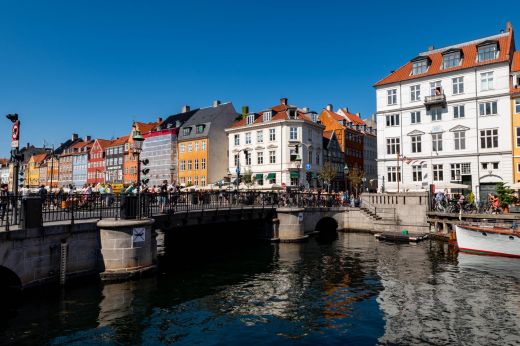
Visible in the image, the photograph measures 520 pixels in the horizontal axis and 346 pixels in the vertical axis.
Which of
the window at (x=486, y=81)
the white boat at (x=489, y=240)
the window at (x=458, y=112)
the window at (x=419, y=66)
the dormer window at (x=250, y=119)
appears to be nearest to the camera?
the white boat at (x=489, y=240)

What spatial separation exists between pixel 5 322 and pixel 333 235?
28.9m

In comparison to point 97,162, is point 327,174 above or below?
below

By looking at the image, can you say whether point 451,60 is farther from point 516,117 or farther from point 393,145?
point 393,145

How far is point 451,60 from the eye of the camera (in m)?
43.8

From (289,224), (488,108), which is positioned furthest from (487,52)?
(289,224)

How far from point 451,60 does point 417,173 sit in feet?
44.4

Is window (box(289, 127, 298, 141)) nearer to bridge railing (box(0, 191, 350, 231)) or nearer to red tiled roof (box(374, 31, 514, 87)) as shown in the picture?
red tiled roof (box(374, 31, 514, 87))

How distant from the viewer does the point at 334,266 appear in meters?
21.8

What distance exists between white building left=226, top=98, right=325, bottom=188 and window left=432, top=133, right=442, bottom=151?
16.3 m

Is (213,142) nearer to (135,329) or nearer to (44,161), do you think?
(135,329)

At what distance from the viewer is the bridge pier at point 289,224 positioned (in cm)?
3186

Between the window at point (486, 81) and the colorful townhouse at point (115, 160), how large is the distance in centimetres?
6961

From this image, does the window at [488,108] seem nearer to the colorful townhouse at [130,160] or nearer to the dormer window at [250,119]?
the dormer window at [250,119]

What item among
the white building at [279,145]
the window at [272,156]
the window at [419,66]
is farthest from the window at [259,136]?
the window at [419,66]
